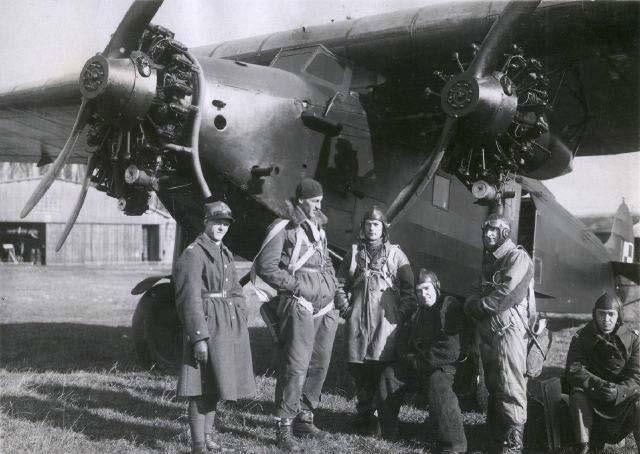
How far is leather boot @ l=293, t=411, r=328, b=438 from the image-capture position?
191 inches

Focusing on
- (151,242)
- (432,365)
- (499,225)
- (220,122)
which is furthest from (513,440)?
(151,242)

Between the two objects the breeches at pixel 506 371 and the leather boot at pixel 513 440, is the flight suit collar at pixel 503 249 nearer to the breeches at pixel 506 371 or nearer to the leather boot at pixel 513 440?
the breeches at pixel 506 371

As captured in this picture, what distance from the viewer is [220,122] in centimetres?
514

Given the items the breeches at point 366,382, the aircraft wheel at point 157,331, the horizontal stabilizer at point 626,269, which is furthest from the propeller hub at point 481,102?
the horizontal stabilizer at point 626,269

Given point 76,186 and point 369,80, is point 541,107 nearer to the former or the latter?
point 369,80

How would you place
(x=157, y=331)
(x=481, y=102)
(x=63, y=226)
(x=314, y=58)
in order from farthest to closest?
1. (x=63, y=226)
2. (x=157, y=331)
3. (x=314, y=58)
4. (x=481, y=102)

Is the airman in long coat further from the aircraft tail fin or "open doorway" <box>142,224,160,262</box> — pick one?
"open doorway" <box>142,224,160,262</box>

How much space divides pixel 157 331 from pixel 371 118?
11.4 ft

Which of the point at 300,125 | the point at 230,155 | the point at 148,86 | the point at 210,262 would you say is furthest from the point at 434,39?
the point at 210,262

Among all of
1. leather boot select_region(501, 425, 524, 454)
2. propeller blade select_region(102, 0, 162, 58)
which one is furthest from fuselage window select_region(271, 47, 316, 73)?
leather boot select_region(501, 425, 524, 454)

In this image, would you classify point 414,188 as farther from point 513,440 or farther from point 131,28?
→ point 131,28

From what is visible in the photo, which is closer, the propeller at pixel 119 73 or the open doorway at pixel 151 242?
the propeller at pixel 119 73

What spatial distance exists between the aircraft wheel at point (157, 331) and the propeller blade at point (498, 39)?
4356mm

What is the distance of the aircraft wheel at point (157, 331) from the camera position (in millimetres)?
7112
